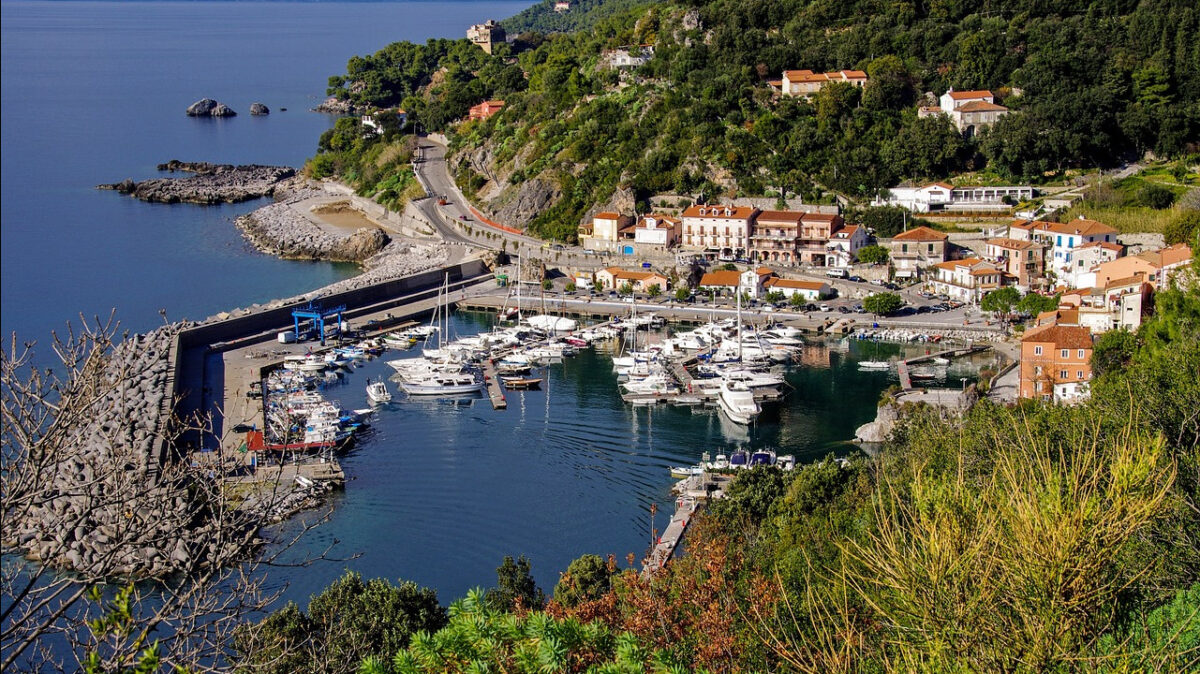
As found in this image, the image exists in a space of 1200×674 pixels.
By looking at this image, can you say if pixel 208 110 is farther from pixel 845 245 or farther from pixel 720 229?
pixel 845 245

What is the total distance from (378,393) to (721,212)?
10349 mm

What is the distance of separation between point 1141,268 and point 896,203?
22.9 feet

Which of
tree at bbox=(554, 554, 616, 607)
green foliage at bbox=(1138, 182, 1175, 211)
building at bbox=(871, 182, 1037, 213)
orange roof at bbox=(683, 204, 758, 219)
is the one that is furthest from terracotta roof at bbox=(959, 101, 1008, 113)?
tree at bbox=(554, 554, 616, 607)

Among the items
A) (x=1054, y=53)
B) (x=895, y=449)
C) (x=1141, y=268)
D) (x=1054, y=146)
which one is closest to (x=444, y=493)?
(x=895, y=449)

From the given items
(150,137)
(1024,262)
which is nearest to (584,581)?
(1024,262)

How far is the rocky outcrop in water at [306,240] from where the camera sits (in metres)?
29.5

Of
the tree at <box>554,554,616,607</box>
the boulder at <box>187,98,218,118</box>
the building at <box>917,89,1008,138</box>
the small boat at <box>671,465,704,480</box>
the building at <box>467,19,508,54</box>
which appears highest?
the building at <box>467,19,508,54</box>

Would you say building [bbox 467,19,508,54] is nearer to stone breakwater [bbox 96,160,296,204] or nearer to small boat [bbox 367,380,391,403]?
stone breakwater [bbox 96,160,296,204]

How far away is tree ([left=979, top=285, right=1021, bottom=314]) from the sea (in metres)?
2.41

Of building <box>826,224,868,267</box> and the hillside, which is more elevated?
the hillside

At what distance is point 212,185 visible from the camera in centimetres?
3869

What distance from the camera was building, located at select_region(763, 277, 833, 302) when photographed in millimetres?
23031

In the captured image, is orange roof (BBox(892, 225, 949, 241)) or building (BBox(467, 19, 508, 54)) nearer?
orange roof (BBox(892, 225, 949, 241))

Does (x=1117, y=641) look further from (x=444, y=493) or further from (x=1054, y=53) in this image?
(x=1054, y=53)
